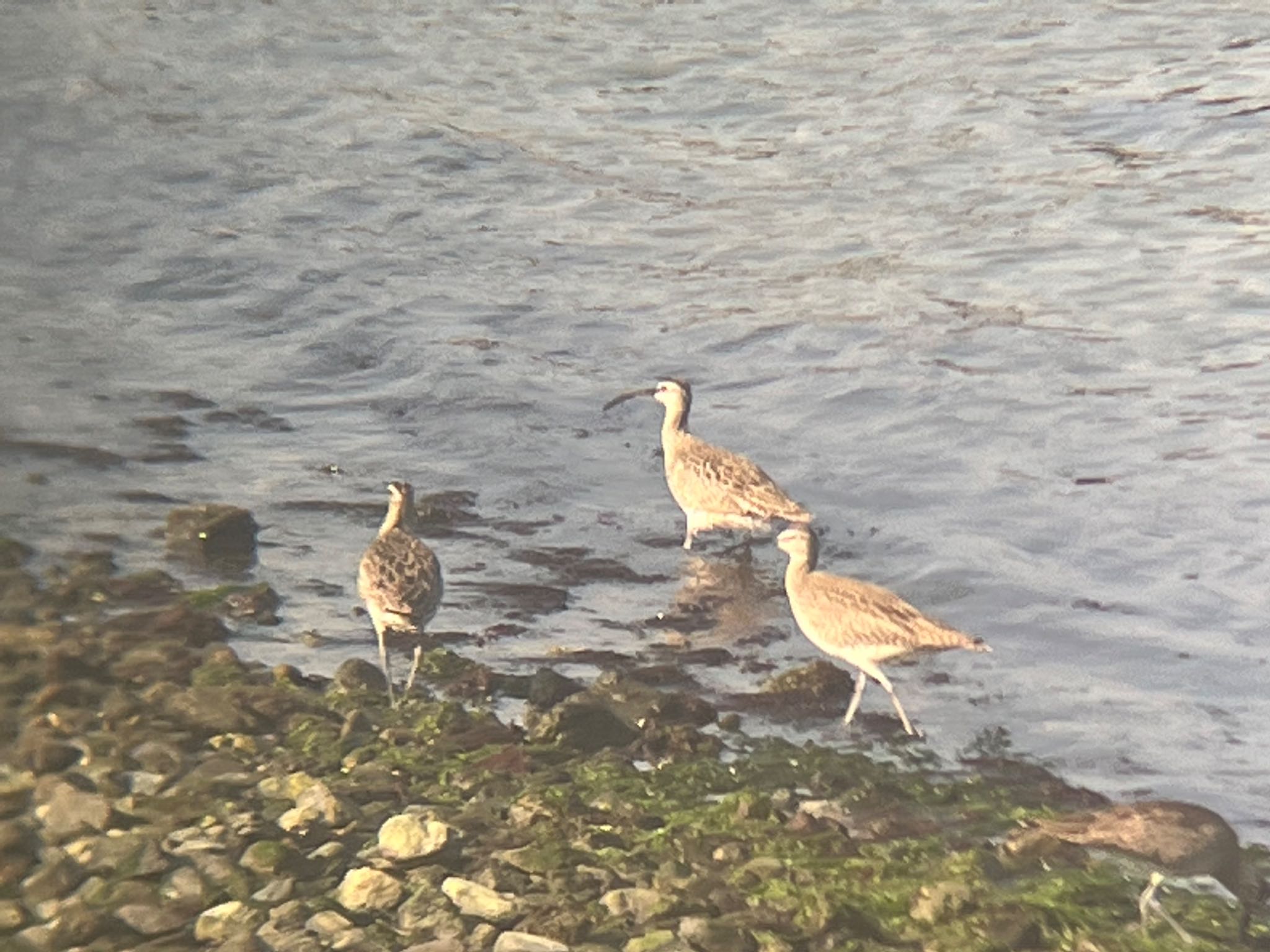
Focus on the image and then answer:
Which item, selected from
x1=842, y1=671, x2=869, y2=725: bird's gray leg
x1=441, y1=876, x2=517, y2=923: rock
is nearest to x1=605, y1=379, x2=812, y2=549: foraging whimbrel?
x1=842, y1=671, x2=869, y2=725: bird's gray leg

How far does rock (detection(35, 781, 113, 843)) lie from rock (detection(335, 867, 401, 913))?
41.2 inches

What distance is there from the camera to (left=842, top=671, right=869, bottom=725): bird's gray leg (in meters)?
9.01

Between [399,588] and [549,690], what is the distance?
953 millimetres

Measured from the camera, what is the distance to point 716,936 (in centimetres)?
648

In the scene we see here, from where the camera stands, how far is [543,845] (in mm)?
7219

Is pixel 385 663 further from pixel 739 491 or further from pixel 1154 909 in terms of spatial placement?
pixel 1154 909

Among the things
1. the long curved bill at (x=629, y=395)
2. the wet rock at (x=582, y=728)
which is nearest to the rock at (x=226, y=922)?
the wet rock at (x=582, y=728)

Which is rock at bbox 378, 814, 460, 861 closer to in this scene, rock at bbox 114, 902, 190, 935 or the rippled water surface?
rock at bbox 114, 902, 190, 935

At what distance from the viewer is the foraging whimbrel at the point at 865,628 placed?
9156mm

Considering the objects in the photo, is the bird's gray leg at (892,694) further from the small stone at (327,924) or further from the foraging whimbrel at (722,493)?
the small stone at (327,924)

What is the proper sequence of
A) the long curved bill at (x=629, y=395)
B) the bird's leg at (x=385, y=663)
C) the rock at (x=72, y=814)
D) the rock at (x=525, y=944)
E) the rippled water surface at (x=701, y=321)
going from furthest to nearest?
the long curved bill at (x=629, y=395), the rippled water surface at (x=701, y=321), the bird's leg at (x=385, y=663), the rock at (x=72, y=814), the rock at (x=525, y=944)

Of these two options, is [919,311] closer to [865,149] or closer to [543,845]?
[865,149]

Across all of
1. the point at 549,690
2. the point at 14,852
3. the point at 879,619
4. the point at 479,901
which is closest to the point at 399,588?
the point at 549,690

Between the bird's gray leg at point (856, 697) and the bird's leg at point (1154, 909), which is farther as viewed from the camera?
the bird's gray leg at point (856, 697)
